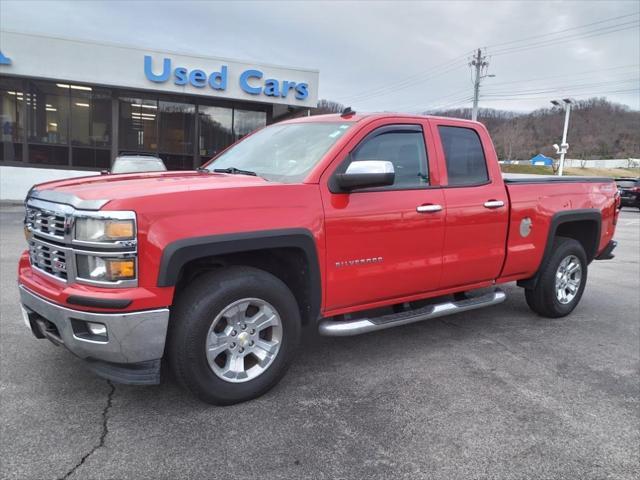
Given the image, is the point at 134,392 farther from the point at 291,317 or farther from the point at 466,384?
the point at 466,384

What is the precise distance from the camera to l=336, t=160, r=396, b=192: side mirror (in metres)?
3.32

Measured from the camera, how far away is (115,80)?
1942 cm

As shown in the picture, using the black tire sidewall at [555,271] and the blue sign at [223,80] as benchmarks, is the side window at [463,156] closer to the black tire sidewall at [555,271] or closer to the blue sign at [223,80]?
the black tire sidewall at [555,271]

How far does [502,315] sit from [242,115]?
19.7 meters

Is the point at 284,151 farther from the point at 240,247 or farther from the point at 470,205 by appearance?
the point at 470,205

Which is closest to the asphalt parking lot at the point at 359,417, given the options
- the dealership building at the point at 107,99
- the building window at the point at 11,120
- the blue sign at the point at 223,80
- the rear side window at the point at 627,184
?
the blue sign at the point at 223,80

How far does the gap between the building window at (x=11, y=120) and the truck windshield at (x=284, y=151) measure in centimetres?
1912

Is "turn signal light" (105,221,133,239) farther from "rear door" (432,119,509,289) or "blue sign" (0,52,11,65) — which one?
"blue sign" (0,52,11,65)

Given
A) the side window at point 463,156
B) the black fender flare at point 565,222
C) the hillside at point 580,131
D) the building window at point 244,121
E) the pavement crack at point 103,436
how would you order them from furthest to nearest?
the building window at point 244,121 → the hillside at point 580,131 → the black fender flare at point 565,222 → the side window at point 463,156 → the pavement crack at point 103,436

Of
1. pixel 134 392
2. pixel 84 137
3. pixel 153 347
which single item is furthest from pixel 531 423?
pixel 84 137

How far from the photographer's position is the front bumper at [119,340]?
2760mm

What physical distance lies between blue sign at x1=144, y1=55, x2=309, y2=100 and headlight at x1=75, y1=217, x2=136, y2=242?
61.4 feet

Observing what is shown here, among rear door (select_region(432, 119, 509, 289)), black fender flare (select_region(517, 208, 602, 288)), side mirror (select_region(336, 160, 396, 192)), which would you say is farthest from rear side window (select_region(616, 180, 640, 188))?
side mirror (select_region(336, 160, 396, 192))

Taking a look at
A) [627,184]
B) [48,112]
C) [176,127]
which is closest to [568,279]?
[176,127]
